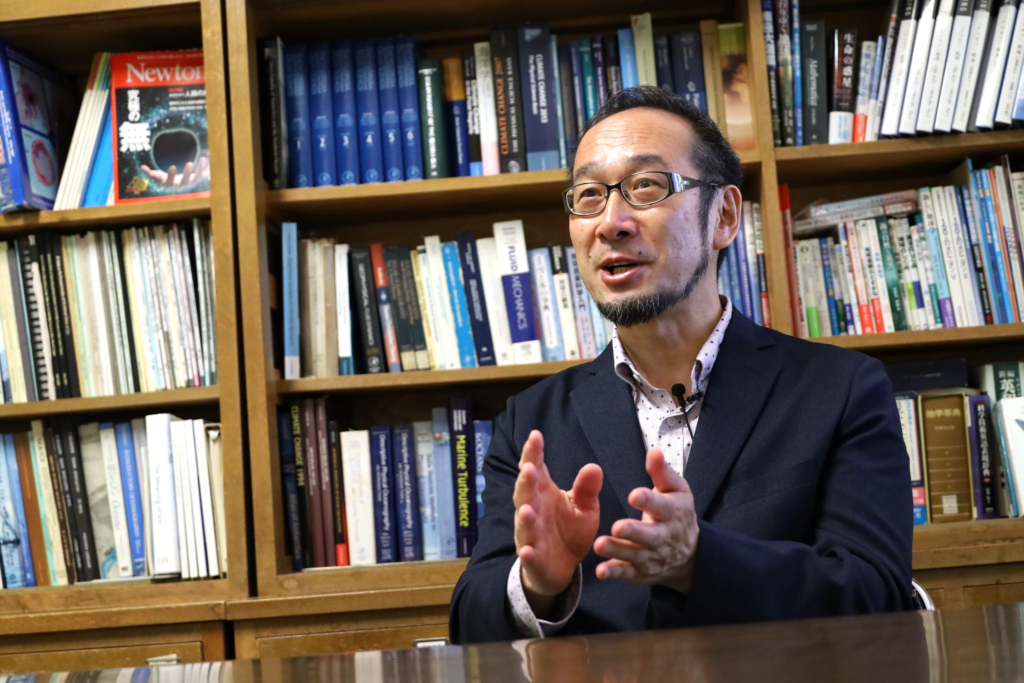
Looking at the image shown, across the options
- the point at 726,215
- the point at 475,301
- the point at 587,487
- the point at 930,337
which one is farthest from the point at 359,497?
the point at 930,337

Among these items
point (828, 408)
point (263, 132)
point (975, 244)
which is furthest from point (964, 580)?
point (263, 132)

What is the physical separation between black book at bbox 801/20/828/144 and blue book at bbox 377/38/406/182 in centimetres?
95

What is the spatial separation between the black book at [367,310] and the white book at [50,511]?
2.54 ft

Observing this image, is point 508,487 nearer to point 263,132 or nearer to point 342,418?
point 342,418

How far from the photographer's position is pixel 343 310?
214 centimetres

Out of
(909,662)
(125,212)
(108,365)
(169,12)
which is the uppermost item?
(169,12)

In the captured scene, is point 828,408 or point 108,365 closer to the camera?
point 828,408

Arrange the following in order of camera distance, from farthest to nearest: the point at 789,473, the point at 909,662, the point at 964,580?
1. the point at 964,580
2. the point at 789,473
3. the point at 909,662

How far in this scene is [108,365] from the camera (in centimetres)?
214

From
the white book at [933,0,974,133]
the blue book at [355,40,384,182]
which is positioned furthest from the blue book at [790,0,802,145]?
the blue book at [355,40,384,182]

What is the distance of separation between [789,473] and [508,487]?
44cm

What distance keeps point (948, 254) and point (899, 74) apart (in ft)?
1.39

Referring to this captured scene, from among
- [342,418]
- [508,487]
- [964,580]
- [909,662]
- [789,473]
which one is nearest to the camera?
[909,662]

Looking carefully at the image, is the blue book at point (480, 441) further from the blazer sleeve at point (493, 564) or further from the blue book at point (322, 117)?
the blue book at point (322, 117)
